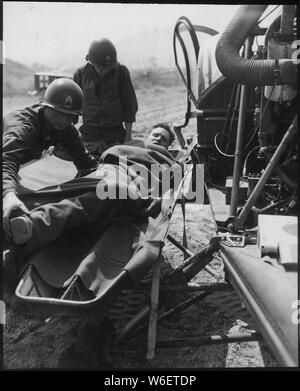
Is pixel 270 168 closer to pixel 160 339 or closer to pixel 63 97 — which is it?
pixel 160 339

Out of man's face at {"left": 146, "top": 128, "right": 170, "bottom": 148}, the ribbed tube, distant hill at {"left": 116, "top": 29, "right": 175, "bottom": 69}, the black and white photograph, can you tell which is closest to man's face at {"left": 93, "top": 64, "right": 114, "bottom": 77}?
man's face at {"left": 146, "top": 128, "right": 170, "bottom": 148}

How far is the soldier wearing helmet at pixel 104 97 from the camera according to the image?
644 centimetres

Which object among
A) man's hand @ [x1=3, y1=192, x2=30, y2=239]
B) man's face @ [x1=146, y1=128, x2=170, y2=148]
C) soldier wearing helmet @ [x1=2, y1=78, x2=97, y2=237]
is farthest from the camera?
man's face @ [x1=146, y1=128, x2=170, y2=148]

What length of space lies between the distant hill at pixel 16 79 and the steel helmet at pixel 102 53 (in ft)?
48.7

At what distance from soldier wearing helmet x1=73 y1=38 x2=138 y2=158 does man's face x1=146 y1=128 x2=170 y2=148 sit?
1.99 ft

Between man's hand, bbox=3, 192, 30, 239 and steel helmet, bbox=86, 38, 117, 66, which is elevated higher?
steel helmet, bbox=86, 38, 117, 66

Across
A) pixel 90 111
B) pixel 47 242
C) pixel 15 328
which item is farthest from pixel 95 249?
pixel 90 111

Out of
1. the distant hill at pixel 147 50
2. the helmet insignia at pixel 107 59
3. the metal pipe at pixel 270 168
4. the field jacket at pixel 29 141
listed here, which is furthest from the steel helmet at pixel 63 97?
the distant hill at pixel 147 50

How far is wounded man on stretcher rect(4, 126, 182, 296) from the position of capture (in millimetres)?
3014

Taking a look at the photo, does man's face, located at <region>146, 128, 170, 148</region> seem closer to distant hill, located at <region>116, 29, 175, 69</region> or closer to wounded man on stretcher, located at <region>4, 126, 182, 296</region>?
wounded man on stretcher, located at <region>4, 126, 182, 296</region>

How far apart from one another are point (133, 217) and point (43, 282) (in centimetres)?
98

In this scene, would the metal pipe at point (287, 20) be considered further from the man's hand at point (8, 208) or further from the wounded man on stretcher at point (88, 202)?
the man's hand at point (8, 208)

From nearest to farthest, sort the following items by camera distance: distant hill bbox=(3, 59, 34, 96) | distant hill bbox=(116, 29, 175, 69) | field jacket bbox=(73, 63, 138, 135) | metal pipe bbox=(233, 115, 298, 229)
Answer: metal pipe bbox=(233, 115, 298, 229) < field jacket bbox=(73, 63, 138, 135) < distant hill bbox=(3, 59, 34, 96) < distant hill bbox=(116, 29, 175, 69)

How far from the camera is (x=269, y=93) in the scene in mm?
3785
